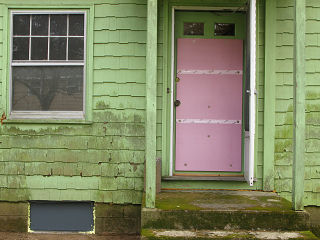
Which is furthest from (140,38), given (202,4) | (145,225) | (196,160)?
(145,225)

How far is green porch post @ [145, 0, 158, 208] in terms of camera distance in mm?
4113

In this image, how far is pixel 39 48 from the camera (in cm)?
545

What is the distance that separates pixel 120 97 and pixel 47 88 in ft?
3.48

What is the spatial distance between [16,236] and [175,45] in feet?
11.3

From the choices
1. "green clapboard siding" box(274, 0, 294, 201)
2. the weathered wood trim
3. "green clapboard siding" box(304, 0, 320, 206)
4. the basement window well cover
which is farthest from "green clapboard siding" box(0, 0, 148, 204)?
"green clapboard siding" box(304, 0, 320, 206)

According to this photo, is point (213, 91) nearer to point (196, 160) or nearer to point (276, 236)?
point (196, 160)

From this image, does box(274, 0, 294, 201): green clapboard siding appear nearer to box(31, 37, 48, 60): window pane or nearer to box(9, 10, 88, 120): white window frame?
box(9, 10, 88, 120): white window frame

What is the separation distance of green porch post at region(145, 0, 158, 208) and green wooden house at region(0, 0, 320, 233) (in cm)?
114

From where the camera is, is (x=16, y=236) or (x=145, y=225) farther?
(x=16, y=236)

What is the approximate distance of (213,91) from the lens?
5492 millimetres

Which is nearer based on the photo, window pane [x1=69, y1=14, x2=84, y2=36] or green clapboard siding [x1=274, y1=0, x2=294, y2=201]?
green clapboard siding [x1=274, y1=0, x2=294, y2=201]

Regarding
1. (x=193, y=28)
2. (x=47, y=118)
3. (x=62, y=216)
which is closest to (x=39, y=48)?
(x=47, y=118)

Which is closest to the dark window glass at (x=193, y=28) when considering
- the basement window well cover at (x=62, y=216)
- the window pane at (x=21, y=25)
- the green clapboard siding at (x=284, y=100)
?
the green clapboard siding at (x=284, y=100)

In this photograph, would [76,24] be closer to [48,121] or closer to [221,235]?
[48,121]
